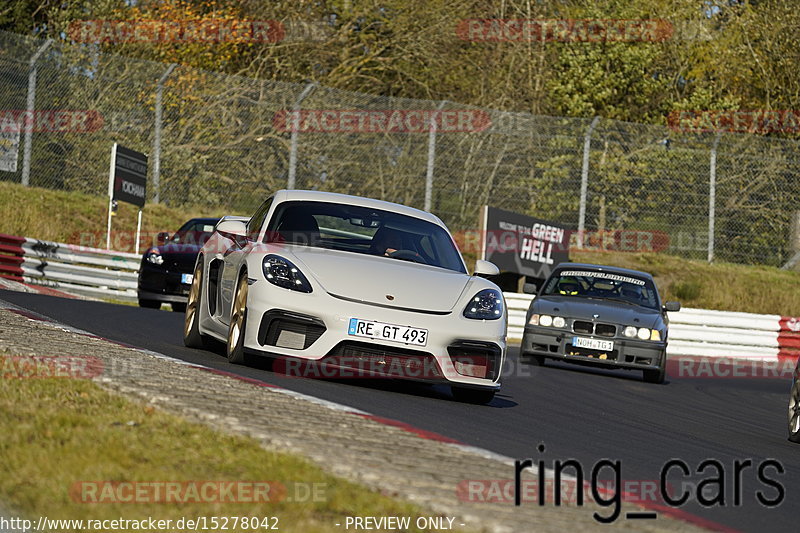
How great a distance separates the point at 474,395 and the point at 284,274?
1.64m

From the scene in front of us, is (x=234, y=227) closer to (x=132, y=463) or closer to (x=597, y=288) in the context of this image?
(x=132, y=463)

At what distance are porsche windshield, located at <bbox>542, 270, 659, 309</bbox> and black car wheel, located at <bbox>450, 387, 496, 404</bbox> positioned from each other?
7576mm

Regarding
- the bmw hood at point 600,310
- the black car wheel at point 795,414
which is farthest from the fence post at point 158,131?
the black car wheel at point 795,414

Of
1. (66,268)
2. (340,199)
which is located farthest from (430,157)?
(340,199)

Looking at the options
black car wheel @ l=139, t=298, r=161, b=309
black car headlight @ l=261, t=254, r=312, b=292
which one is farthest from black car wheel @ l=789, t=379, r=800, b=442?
black car wheel @ l=139, t=298, r=161, b=309

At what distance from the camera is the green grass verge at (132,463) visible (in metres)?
4.09

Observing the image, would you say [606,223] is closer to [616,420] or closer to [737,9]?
[737,9]

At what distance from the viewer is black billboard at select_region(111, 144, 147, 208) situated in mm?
23984

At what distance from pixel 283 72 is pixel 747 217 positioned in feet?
44.7

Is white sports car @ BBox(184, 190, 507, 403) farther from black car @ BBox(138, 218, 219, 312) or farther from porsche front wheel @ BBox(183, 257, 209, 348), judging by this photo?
black car @ BBox(138, 218, 219, 312)

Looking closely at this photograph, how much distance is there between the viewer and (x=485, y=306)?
9.09 meters

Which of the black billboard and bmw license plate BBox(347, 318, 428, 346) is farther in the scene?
the black billboard

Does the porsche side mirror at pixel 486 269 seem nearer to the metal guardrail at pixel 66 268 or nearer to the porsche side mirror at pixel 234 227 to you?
the porsche side mirror at pixel 234 227

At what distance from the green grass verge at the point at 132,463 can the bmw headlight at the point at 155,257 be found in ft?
41.7
